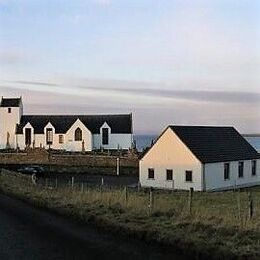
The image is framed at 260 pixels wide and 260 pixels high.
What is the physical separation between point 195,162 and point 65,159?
23.7m

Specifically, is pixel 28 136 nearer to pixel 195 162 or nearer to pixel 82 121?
pixel 82 121

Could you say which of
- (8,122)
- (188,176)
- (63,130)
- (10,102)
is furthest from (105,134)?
(188,176)

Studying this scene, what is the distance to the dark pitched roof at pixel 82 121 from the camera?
84.8 meters

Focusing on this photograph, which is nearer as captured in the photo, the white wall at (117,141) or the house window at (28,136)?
the white wall at (117,141)

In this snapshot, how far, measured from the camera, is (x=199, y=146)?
48219 mm

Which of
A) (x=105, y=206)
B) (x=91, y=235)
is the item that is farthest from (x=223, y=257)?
(x=105, y=206)

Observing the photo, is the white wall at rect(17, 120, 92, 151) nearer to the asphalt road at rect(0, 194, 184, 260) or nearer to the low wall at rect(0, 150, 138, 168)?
the low wall at rect(0, 150, 138, 168)

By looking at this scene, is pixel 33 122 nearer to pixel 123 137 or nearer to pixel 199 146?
pixel 123 137

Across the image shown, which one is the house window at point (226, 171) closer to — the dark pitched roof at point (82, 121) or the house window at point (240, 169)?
the house window at point (240, 169)

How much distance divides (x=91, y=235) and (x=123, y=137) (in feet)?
231

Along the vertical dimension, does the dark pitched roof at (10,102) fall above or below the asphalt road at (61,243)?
above

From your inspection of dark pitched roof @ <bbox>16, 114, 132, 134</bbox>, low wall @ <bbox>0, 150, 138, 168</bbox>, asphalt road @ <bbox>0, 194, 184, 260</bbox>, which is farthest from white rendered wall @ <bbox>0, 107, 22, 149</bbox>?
asphalt road @ <bbox>0, 194, 184, 260</bbox>

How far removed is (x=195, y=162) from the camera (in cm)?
4600

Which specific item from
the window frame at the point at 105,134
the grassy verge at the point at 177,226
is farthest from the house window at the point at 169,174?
the window frame at the point at 105,134
